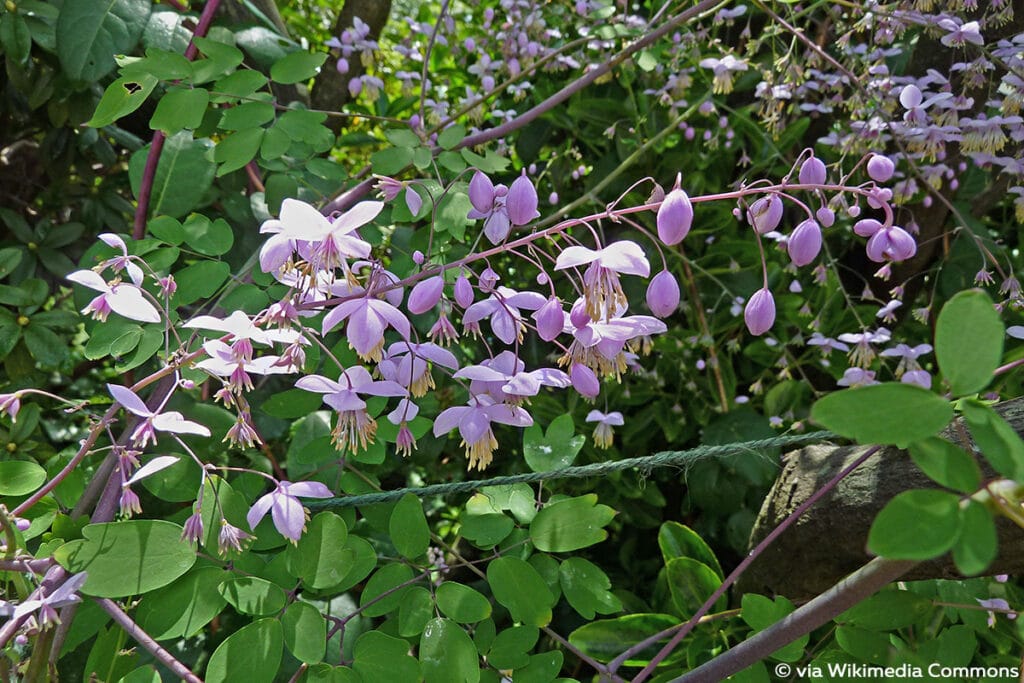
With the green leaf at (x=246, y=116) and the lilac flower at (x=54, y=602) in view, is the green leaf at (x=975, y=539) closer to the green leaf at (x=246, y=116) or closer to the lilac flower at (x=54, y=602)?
the lilac flower at (x=54, y=602)

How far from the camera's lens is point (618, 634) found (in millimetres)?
1077

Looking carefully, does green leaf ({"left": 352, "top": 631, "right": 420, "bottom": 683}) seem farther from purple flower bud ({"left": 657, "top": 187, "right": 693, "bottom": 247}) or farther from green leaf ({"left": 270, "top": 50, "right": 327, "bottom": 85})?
green leaf ({"left": 270, "top": 50, "right": 327, "bottom": 85})

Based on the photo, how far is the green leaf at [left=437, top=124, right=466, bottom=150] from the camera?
1.14 m

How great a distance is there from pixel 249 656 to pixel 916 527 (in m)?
0.58

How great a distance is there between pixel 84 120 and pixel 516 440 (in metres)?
0.95

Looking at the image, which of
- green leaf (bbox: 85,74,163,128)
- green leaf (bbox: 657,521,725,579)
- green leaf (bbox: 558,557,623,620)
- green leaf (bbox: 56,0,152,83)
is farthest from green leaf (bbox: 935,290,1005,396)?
green leaf (bbox: 56,0,152,83)

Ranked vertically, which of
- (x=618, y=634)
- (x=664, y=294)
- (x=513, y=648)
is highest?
(x=664, y=294)

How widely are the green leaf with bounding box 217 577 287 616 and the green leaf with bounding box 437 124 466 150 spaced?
628 mm

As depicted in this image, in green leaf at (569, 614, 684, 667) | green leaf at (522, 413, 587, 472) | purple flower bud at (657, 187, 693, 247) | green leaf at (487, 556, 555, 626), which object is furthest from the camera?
green leaf at (569, 614, 684, 667)

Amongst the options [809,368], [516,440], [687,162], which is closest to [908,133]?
[687,162]

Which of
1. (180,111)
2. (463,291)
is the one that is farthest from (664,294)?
(180,111)

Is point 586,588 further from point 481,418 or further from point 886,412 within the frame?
point 886,412

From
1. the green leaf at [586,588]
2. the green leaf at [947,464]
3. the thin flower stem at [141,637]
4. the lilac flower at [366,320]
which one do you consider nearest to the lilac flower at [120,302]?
the lilac flower at [366,320]

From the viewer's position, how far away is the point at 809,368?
176 cm
